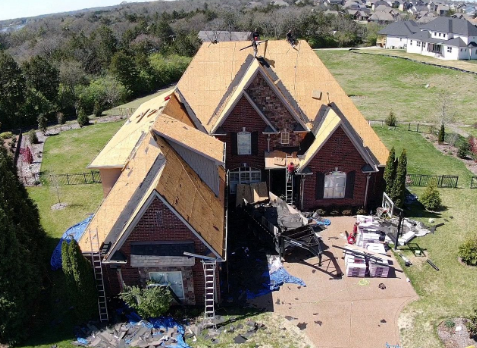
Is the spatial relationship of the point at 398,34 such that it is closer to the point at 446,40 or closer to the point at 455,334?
the point at 446,40

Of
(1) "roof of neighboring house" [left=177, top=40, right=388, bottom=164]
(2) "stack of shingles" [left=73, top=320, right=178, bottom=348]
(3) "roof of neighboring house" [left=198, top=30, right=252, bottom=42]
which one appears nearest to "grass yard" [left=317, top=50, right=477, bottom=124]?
(3) "roof of neighboring house" [left=198, top=30, right=252, bottom=42]

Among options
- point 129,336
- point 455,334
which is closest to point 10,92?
point 129,336

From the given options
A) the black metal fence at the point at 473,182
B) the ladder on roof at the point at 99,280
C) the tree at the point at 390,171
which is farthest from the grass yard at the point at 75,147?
the black metal fence at the point at 473,182

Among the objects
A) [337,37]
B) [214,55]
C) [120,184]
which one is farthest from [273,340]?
[337,37]

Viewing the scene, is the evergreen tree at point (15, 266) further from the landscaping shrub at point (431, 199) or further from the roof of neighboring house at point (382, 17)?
the roof of neighboring house at point (382, 17)

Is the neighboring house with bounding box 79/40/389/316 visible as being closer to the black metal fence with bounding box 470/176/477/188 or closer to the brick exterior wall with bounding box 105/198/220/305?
the brick exterior wall with bounding box 105/198/220/305

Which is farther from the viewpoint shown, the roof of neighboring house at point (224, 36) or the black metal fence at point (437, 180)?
the roof of neighboring house at point (224, 36)
